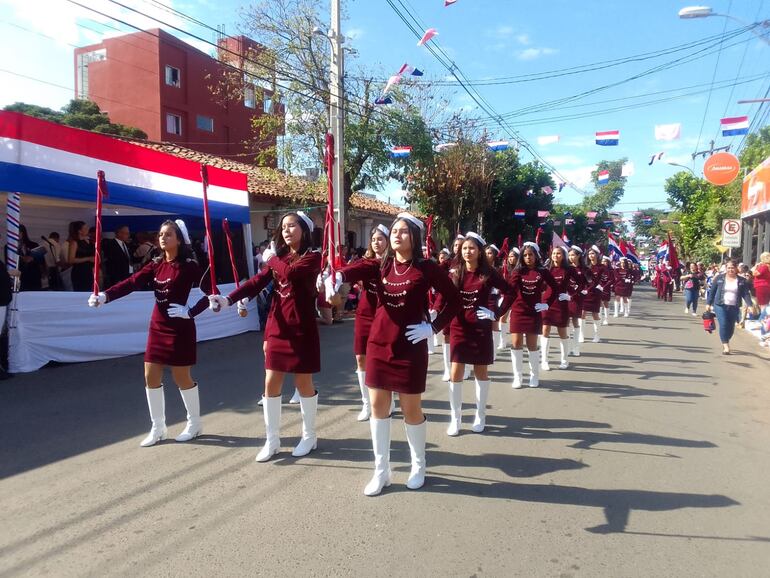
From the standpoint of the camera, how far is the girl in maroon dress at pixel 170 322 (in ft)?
16.5

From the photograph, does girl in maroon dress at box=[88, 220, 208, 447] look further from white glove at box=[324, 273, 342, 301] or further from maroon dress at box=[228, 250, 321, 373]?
white glove at box=[324, 273, 342, 301]

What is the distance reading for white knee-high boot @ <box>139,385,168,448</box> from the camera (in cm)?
512

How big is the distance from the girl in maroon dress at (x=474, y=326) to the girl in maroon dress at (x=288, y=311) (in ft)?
4.77

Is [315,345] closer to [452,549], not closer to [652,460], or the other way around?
[452,549]

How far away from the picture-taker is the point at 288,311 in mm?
4730

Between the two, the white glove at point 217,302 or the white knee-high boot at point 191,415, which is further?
the white knee-high boot at point 191,415

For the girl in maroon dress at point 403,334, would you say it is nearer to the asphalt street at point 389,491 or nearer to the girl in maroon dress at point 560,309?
the asphalt street at point 389,491

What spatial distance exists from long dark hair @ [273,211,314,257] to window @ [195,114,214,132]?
3020cm

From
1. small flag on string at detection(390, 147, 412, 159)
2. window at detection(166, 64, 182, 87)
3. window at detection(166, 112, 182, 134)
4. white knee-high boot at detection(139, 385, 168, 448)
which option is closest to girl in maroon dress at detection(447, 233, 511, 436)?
white knee-high boot at detection(139, 385, 168, 448)

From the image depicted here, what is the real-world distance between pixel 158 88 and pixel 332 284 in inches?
1195

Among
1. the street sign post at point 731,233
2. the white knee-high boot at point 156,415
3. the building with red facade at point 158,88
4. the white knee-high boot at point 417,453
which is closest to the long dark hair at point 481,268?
the white knee-high boot at point 417,453

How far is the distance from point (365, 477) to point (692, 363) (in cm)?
775

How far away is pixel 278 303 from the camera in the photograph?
480cm

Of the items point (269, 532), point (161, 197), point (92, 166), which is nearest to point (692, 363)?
point (269, 532)
